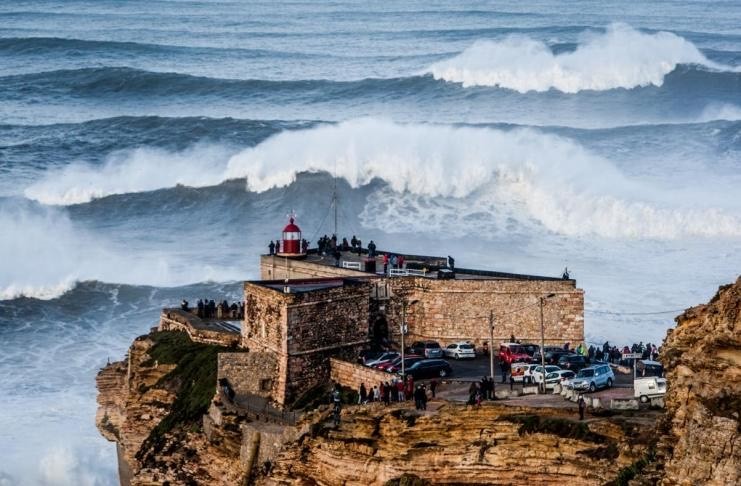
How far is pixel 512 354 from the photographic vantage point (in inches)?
1586

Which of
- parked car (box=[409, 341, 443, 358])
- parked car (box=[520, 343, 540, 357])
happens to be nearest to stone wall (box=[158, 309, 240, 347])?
parked car (box=[409, 341, 443, 358])

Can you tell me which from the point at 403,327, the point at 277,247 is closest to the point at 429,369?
the point at 403,327

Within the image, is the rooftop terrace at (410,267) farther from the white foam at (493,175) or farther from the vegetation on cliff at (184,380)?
the white foam at (493,175)

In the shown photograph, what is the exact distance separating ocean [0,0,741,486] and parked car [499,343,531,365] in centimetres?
777

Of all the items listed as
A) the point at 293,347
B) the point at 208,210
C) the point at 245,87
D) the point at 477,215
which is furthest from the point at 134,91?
the point at 293,347

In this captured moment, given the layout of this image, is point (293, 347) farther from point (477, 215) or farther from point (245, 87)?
point (245, 87)

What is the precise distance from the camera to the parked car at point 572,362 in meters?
38.2

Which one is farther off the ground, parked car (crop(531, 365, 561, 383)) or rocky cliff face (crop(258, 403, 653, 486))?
parked car (crop(531, 365, 561, 383))

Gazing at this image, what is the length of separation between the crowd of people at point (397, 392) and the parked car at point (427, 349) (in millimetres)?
2863

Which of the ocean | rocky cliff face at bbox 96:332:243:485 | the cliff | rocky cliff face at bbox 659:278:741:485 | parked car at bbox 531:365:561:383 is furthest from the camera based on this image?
the ocean

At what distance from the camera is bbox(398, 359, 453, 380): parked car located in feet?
126

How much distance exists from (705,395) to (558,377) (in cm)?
1054

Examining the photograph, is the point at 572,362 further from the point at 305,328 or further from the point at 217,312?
the point at 217,312

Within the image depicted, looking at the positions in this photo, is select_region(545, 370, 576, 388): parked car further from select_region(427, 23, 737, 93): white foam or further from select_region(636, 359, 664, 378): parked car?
select_region(427, 23, 737, 93): white foam
